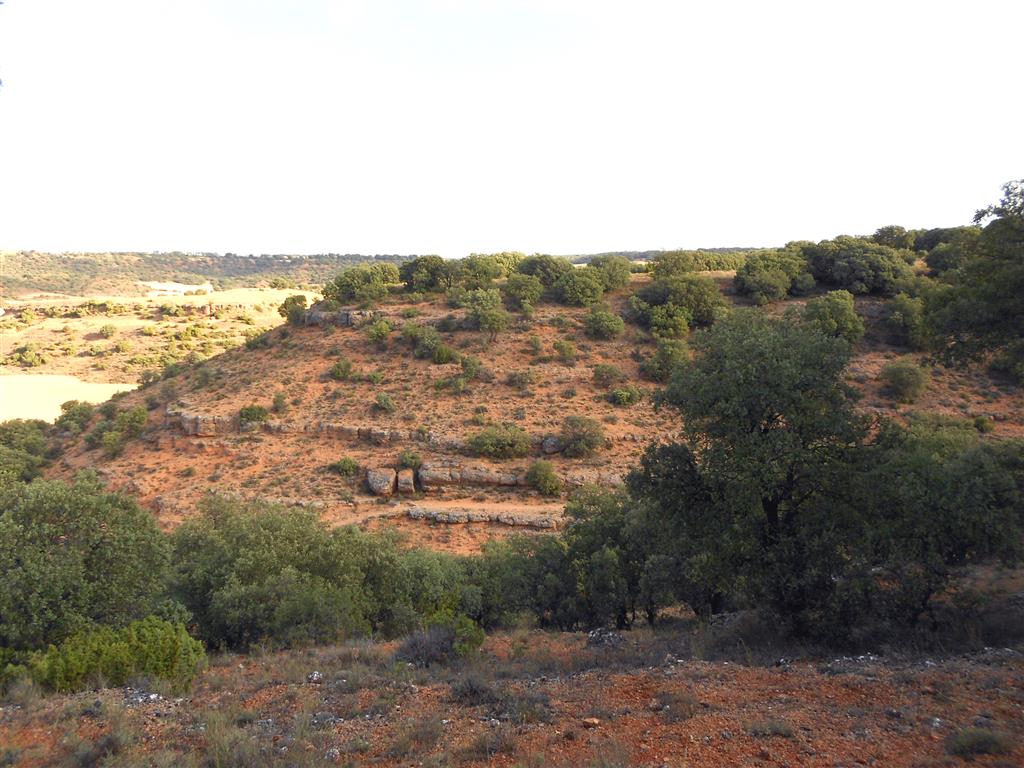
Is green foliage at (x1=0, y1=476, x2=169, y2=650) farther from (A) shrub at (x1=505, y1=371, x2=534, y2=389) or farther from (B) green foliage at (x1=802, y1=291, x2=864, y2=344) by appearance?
(B) green foliage at (x1=802, y1=291, x2=864, y2=344)

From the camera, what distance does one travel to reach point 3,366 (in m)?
52.9

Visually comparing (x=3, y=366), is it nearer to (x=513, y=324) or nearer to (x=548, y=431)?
(x=513, y=324)

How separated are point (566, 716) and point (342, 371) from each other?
27.0m

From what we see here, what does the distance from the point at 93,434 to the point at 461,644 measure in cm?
2932

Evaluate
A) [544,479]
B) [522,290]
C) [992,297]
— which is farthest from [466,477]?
[992,297]

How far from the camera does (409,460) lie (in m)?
25.9

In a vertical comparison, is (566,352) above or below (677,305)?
below

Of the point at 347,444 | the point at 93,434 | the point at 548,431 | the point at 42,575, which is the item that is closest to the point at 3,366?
the point at 93,434

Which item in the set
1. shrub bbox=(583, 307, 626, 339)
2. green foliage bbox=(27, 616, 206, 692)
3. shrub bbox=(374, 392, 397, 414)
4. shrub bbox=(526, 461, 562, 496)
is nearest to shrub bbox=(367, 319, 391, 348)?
shrub bbox=(374, 392, 397, 414)

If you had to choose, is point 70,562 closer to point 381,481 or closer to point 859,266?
point 381,481

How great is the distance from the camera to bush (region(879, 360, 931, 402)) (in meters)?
27.4

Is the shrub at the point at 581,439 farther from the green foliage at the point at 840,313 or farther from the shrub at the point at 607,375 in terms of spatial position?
the green foliage at the point at 840,313

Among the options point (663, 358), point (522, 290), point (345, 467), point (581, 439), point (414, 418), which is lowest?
point (345, 467)

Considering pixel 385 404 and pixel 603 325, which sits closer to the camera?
pixel 385 404
